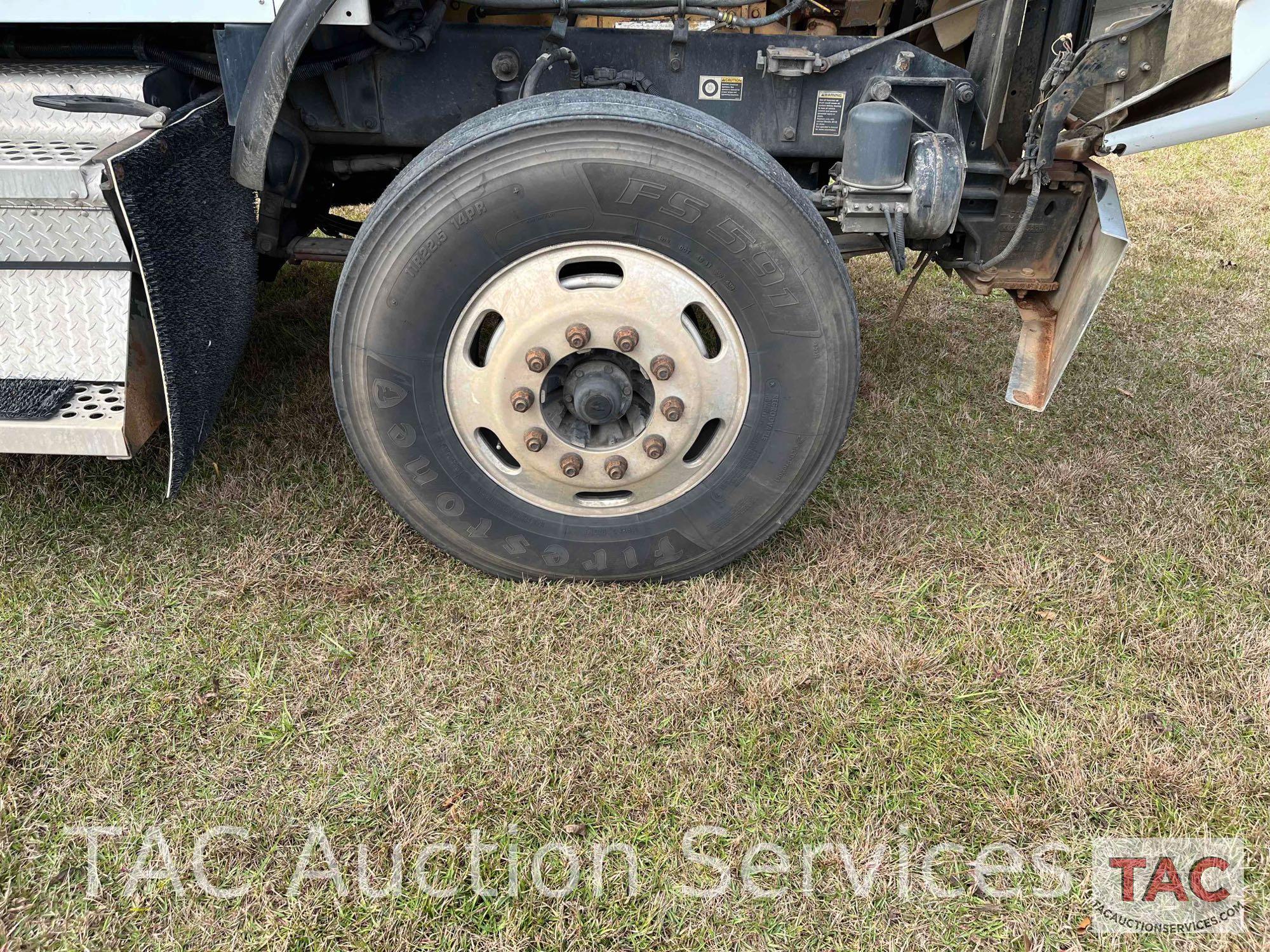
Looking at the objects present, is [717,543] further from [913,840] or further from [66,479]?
[66,479]

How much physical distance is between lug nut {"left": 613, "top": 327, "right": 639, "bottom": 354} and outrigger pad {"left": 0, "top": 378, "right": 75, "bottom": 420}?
1.39 m

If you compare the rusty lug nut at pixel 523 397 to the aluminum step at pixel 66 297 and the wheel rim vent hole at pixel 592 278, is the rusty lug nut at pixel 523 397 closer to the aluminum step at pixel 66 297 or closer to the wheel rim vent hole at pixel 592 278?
the wheel rim vent hole at pixel 592 278

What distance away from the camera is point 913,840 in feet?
6.16

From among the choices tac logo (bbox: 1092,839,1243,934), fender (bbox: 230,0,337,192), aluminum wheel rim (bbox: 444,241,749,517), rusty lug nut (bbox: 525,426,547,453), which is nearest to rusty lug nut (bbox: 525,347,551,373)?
aluminum wheel rim (bbox: 444,241,749,517)

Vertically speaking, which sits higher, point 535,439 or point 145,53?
point 145,53

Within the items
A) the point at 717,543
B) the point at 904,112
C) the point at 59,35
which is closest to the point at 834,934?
the point at 717,543

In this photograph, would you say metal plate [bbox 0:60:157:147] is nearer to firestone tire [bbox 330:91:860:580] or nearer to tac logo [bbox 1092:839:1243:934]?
firestone tire [bbox 330:91:860:580]

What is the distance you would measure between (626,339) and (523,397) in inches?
11.6

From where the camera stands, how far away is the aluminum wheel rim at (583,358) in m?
2.20

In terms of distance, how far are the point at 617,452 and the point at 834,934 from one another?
1172 millimetres

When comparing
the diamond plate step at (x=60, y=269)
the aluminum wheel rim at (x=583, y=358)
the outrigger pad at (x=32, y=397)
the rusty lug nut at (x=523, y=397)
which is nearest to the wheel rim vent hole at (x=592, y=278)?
the aluminum wheel rim at (x=583, y=358)

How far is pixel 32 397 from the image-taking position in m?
2.29

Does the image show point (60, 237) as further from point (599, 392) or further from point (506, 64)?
point (599, 392)

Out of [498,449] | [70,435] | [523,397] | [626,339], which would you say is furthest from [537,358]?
[70,435]
